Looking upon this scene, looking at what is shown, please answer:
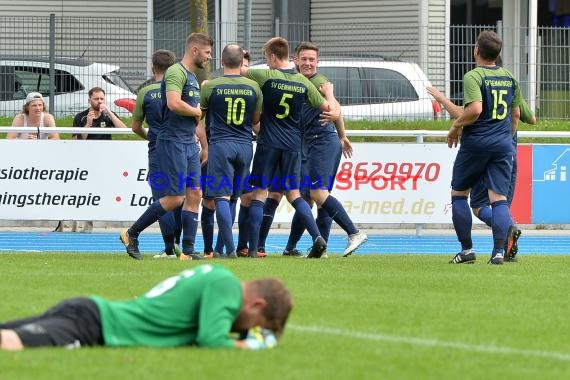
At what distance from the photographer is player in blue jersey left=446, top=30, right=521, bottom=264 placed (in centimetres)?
1420

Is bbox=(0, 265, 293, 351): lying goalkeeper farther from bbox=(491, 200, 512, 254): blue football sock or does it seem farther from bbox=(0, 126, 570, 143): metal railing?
bbox=(0, 126, 570, 143): metal railing

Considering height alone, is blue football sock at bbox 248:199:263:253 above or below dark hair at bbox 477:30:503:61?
below

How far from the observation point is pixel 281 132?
15.1 meters

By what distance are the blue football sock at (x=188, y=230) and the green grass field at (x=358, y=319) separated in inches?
25.2

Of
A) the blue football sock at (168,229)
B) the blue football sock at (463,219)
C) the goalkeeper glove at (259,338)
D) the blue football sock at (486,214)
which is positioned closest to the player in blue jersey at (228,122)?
the blue football sock at (168,229)

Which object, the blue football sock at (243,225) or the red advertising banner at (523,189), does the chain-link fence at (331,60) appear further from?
the blue football sock at (243,225)

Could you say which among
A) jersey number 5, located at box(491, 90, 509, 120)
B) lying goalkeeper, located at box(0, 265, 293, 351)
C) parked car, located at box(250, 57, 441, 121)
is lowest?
lying goalkeeper, located at box(0, 265, 293, 351)

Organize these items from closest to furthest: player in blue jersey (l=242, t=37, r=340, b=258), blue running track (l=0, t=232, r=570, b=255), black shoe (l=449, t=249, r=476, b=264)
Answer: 1. black shoe (l=449, t=249, r=476, b=264)
2. player in blue jersey (l=242, t=37, r=340, b=258)
3. blue running track (l=0, t=232, r=570, b=255)

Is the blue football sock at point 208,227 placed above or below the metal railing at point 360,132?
below

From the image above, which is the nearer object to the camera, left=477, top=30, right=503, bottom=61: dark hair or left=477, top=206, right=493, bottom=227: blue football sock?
left=477, top=30, right=503, bottom=61: dark hair

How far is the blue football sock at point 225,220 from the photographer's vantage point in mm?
14773

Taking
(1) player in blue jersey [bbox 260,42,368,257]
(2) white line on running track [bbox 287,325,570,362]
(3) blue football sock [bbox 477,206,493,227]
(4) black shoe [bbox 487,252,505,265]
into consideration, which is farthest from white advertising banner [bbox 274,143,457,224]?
(2) white line on running track [bbox 287,325,570,362]

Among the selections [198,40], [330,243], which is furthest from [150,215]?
[330,243]

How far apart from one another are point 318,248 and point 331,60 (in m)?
9.31
